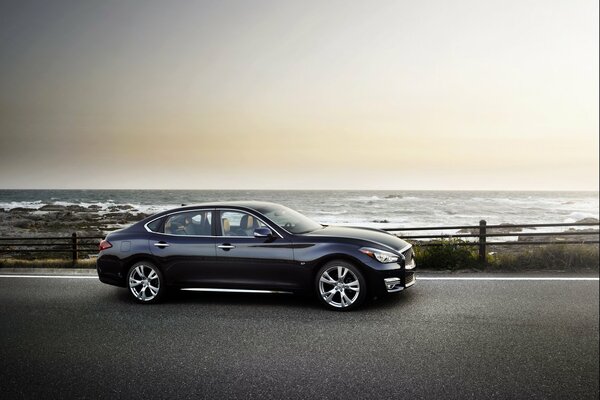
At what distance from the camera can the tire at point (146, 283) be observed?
8203 mm

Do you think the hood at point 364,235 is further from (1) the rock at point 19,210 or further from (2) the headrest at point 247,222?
(1) the rock at point 19,210

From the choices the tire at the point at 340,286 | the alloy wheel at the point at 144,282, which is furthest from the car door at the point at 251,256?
the alloy wheel at the point at 144,282

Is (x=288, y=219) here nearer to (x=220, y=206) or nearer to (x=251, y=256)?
(x=251, y=256)

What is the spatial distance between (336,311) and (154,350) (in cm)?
278

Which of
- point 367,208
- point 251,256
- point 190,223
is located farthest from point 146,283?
point 367,208

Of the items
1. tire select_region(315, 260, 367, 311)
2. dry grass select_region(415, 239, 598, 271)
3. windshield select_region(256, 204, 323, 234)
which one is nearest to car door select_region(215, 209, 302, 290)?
windshield select_region(256, 204, 323, 234)

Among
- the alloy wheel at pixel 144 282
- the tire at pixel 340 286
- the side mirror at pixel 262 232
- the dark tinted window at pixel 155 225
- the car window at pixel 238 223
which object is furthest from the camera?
the dark tinted window at pixel 155 225

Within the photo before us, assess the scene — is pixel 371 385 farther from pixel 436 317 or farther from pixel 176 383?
pixel 436 317

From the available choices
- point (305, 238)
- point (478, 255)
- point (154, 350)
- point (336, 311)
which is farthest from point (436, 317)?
point (478, 255)

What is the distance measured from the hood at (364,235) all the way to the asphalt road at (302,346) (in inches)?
36.5

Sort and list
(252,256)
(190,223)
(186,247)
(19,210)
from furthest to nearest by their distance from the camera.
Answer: (190,223), (186,247), (252,256), (19,210)

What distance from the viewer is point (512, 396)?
4.38 metres

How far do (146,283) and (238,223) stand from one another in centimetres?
184

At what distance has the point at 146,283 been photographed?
8.29 metres
